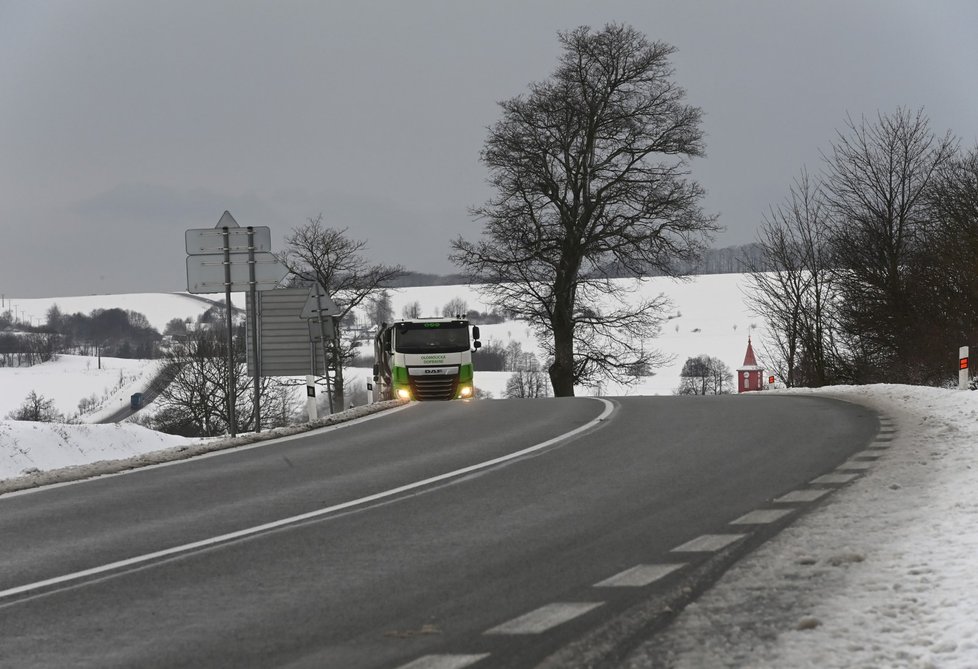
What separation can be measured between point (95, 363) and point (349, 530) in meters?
155

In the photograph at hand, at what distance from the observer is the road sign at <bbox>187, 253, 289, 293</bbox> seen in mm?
19719

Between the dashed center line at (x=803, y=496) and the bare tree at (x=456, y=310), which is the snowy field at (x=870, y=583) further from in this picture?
the bare tree at (x=456, y=310)

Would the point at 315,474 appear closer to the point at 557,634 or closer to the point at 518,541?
the point at 518,541

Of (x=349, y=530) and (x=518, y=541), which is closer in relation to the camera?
(x=518, y=541)

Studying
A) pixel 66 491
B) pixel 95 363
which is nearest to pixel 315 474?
pixel 66 491

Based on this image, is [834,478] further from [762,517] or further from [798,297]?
[798,297]

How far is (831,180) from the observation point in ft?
130

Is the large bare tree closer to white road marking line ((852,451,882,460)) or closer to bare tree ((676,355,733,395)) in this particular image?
white road marking line ((852,451,882,460))

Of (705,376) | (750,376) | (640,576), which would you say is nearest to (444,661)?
(640,576)

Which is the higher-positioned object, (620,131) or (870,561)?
(620,131)

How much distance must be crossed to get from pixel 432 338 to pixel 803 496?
2254 cm

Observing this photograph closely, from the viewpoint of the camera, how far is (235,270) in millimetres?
19812

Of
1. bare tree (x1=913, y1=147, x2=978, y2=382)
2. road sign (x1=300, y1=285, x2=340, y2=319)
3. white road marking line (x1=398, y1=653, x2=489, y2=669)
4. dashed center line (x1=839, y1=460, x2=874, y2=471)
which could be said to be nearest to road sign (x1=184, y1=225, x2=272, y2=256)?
road sign (x1=300, y1=285, x2=340, y2=319)

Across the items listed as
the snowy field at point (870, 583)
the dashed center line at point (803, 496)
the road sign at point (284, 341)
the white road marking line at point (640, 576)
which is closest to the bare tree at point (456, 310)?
the road sign at point (284, 341)
